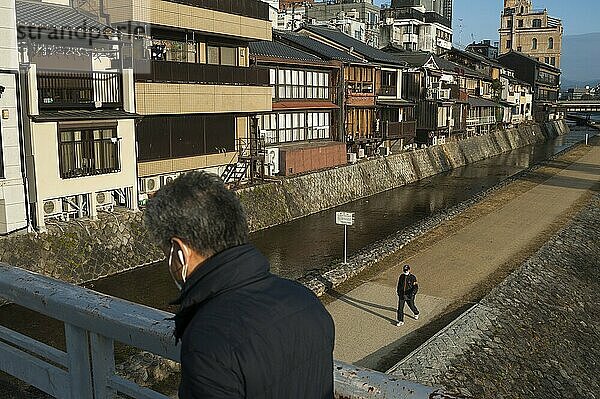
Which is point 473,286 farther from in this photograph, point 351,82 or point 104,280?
point 351,82

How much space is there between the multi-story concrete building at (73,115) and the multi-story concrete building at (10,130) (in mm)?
301

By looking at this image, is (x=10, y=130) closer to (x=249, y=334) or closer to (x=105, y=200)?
(x=105, y=200)

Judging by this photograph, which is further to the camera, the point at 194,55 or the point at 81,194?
the point at 194,55

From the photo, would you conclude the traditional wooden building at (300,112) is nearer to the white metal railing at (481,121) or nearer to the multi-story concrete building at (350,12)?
the white metal railing at (481,121)

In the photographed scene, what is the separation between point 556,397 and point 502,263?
7.84m

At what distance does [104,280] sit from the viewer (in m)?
18.5

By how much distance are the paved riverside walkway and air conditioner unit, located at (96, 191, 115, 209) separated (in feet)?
32.2

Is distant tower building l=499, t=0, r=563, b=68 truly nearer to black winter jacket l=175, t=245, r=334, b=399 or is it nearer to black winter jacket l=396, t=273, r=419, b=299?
black winter jacket l=396, t=273, r=419, b=299

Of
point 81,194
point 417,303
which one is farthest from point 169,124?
point 417,303

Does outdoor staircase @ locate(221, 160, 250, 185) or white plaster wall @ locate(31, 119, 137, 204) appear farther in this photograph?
outdoor staircase @ locate(221, 160, 250, 185)

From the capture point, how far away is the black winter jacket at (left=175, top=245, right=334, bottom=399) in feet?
6.13

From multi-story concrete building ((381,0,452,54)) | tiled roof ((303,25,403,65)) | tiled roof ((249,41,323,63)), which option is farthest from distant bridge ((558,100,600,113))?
tiled roof ((249,41,323,63))

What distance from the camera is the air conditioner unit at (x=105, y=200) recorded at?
66.9 ft

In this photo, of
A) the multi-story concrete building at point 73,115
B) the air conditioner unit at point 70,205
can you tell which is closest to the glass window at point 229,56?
the multi-story concrete building at point 73,115
